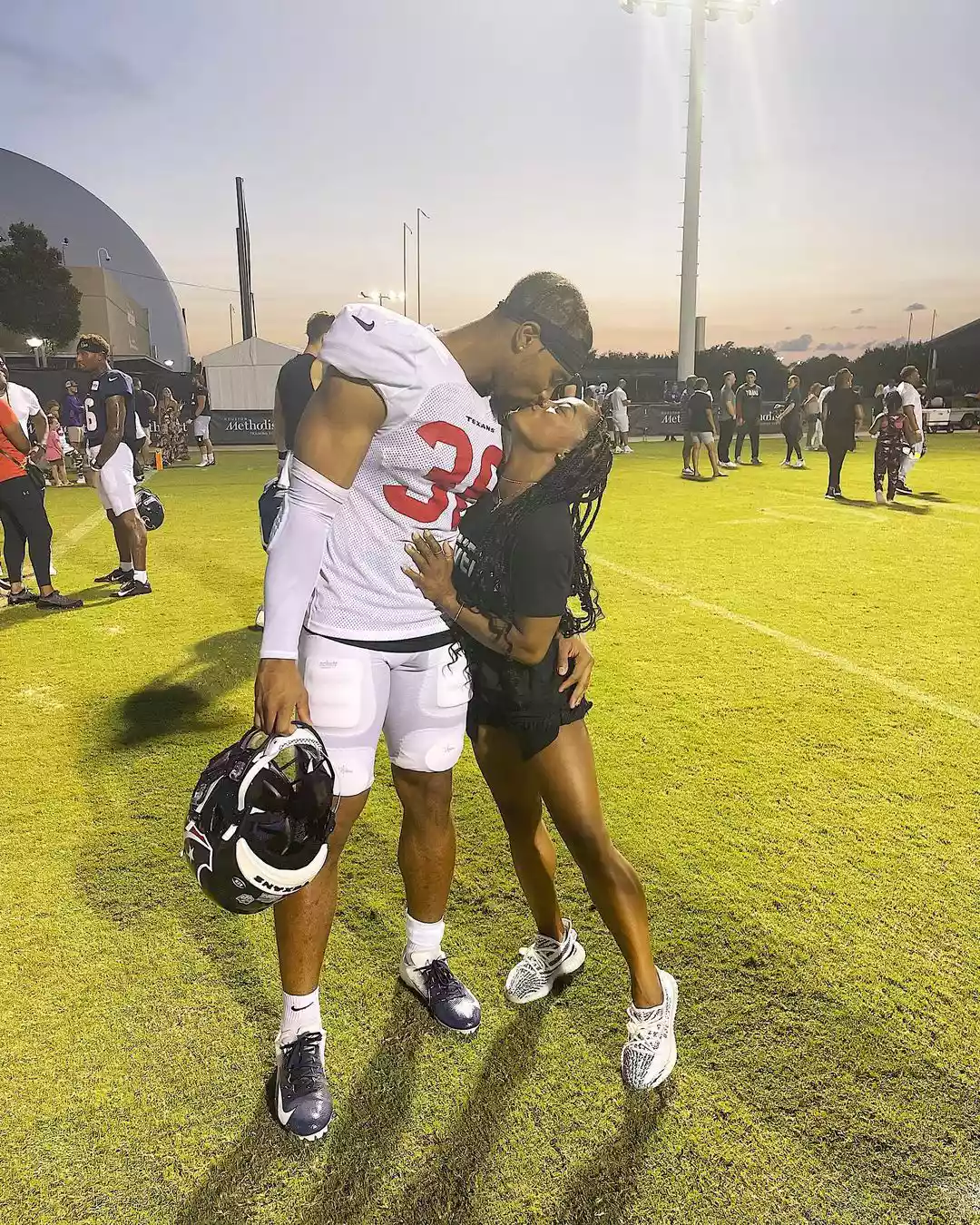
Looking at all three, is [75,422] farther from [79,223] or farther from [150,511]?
[79,223]

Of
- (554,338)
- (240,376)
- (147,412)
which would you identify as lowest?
(554,338)

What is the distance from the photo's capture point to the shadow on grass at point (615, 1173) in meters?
1.91

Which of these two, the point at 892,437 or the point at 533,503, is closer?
the point at 533,503

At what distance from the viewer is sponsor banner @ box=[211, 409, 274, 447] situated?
29.0 metres

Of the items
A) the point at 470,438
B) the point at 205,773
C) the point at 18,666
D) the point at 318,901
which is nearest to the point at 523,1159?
the point at 318,901

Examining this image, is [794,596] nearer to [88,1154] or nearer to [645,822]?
[645,822]

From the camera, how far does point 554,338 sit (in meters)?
2.17

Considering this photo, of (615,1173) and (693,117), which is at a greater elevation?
(693,117)

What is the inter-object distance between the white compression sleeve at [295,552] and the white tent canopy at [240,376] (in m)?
33.8

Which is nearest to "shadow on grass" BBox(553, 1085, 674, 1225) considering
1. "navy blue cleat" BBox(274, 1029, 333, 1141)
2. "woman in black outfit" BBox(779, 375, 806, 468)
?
"navy blue cleat" BBox(274, 1029, 333, 1141)

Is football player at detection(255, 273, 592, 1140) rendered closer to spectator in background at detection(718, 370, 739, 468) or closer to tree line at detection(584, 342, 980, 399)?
spectator in background at detection(718, 370, 739, 468)

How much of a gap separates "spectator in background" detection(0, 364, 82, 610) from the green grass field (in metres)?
1.89

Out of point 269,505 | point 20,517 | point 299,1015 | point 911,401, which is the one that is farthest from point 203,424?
point 299,1015

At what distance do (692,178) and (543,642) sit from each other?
114 ft
